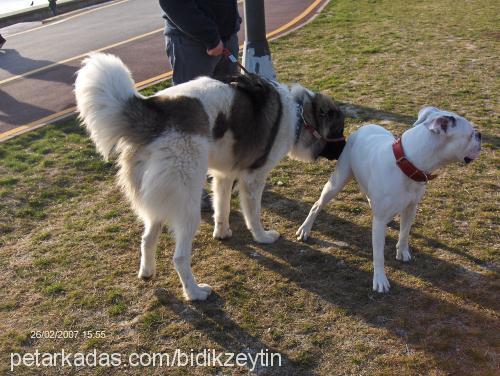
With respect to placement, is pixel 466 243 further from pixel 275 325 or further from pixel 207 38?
pixel 207 38

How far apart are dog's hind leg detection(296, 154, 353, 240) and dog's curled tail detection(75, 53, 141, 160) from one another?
1787 mm

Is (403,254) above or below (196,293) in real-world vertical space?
below

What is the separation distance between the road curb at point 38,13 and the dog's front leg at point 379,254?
16.2 meters

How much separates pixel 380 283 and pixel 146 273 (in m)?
1.81

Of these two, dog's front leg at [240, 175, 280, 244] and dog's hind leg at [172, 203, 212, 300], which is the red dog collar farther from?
dog's hind leg at [172, 203, 212, 300]

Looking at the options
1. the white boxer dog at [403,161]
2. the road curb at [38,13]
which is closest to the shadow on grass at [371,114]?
the white boxer dog at [403,161]

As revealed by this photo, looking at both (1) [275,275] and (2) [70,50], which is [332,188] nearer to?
(1) [275,275]

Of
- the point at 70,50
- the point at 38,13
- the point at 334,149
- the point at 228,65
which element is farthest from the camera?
the point at 38,13

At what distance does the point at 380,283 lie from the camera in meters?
3.75

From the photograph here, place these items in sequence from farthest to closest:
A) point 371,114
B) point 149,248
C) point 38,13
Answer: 1. point 38,13
2. point 371,114
3. point 149,248

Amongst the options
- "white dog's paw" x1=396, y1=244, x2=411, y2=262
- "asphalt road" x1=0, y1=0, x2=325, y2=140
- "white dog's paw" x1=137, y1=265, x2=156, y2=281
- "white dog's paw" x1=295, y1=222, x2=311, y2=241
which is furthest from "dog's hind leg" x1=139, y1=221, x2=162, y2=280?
"asphalt road" x1=0, y1=0, x2=325, y2=140

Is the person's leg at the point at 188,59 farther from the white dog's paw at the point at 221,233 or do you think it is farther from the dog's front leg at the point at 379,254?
the dog's front leg at the point at 379,254

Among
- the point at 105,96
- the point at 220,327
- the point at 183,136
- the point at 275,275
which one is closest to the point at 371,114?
the point at 275,275

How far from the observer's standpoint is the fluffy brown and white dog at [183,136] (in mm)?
3348
